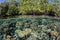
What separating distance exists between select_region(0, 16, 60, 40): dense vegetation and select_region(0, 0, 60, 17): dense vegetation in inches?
644

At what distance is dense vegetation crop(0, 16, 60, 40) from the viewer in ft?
25.6

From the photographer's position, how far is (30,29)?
7.95m

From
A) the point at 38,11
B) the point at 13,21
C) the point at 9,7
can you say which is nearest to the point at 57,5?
the point at 38,11

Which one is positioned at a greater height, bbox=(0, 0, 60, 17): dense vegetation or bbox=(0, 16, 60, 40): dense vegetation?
bbox=(0, 16, 60, 40): dense vegetation

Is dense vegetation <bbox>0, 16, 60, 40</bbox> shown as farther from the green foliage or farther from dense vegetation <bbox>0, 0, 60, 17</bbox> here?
the green foliage

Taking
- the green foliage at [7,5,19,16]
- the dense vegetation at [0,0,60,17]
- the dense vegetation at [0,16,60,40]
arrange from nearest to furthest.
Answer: the dense vegetation at [0,16,60,40], the dense vegetation at [0,0,60,17], the green foliage at [7,5,19,16]

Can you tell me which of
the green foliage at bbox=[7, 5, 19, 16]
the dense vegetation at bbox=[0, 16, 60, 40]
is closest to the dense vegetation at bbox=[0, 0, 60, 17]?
the green foliage at bbox=[7, 5, 19, 16]

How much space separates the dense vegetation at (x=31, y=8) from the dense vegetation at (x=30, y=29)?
53.7 feet

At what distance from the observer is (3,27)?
8.29 meters

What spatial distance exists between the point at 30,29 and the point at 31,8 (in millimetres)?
17276

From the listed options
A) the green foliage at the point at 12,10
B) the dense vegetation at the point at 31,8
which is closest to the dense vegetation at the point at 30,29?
the dense vegetation at the point at 31,8

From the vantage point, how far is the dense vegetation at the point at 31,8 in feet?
81.8

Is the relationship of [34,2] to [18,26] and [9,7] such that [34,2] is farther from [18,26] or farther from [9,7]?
[18,26]

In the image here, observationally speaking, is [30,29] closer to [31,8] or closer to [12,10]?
[31,8]
